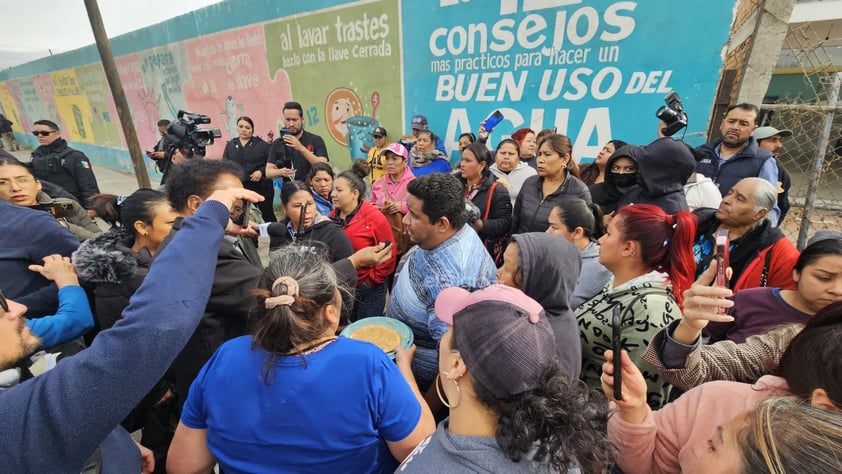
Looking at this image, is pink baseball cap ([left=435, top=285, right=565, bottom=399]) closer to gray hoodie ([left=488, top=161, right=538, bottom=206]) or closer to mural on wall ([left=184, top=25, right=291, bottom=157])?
gray hoodie ([left=488, top=161, right=538, bottom=206])

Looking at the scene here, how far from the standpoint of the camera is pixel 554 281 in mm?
1549

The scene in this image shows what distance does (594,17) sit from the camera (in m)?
3.97

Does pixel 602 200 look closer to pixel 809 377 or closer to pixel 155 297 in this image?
pixel 809 377

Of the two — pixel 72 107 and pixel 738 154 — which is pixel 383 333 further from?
pixel 72 107

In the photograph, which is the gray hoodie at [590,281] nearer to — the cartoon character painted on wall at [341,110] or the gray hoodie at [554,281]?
the gray hoodie at [554,281]

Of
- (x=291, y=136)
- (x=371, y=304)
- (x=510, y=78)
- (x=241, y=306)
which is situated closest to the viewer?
(x=241, y=306)

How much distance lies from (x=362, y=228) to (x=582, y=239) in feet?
5.48

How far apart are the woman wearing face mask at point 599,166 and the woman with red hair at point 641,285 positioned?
2173mm

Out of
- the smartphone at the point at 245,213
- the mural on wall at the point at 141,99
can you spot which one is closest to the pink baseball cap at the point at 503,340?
the smartphone at the point at 245,213

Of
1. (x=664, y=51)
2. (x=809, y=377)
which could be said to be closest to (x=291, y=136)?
(x=664, y=51)

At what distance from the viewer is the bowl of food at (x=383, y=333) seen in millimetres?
1849

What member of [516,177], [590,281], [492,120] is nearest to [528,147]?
[492,120]

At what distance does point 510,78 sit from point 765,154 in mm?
2715

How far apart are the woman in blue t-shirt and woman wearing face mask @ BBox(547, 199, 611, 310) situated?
1.39m
